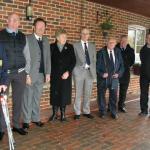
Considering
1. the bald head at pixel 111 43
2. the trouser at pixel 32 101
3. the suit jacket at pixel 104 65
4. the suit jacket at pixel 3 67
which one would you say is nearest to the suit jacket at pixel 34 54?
the trouser at pixel 32 101

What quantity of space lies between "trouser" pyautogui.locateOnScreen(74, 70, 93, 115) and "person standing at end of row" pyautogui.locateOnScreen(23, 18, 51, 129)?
79cm

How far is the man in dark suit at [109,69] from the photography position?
5.88 metres

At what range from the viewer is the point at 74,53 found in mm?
5617

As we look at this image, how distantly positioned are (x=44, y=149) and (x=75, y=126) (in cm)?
124

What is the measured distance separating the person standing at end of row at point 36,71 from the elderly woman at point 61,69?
31 cm

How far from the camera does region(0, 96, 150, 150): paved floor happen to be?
4367mm

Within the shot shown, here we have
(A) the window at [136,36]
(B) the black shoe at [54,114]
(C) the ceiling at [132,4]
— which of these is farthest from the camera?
(A) the window at [136,36]

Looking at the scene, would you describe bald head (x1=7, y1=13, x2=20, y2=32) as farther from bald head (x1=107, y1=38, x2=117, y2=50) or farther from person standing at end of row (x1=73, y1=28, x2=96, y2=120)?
bald head (x1=107, y1=38, x2=117, y2=50)

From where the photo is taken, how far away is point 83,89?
5973mm

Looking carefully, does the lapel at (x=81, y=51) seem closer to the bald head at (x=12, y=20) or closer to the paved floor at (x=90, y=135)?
the paved floor at (x=90, y=135)

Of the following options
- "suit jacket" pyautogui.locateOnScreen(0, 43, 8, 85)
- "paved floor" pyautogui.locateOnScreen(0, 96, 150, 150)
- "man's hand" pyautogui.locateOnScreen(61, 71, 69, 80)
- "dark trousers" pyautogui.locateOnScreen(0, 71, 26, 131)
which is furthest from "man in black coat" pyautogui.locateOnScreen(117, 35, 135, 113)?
"suit jacket" pyautogui.locateOnScreen(0, 43, 8, 85)

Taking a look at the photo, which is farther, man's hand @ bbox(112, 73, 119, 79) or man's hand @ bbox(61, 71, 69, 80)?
man's hand @ bbox(112, 73, 119, 79)

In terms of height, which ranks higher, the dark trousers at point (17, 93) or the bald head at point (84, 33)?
the bald head at point (84, 33)

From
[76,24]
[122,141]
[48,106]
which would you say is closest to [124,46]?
[76,24]
